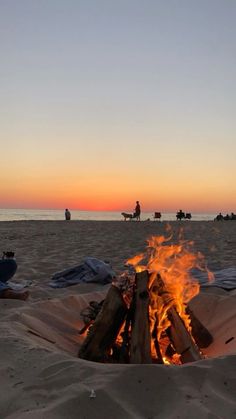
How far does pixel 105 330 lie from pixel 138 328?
14.4 inches

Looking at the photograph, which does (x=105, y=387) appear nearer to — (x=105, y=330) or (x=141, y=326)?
(x=141, y=326)

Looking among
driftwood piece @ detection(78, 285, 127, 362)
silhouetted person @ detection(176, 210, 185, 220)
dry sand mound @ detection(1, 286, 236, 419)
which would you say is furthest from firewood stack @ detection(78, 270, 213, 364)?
silhouetted person @ detection(176, 210, 185, 220)

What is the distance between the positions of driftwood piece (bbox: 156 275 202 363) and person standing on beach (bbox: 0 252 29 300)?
2908mm

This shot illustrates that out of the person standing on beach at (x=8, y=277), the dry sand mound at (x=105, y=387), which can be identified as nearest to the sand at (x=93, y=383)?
the dry sand mound at (x=105, y=387)

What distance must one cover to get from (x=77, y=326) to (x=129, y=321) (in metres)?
1.32

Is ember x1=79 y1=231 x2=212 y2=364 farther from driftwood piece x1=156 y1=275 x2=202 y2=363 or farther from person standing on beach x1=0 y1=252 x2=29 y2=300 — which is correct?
person standing on beach x1=0 y1=252 x2=29 y2=300

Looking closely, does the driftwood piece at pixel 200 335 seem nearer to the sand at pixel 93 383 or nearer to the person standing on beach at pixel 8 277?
the sand at pixel 93 383

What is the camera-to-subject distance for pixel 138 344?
4125 mm

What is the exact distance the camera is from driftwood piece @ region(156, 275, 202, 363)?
4.26m

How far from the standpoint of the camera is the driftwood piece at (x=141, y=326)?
405 cm

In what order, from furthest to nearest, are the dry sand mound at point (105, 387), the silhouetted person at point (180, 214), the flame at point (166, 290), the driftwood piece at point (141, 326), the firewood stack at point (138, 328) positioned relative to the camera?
1. the silhouetted person at point (180, 214)
2. the flame at point (166, 290)
3. the firewood stack at point (138, 328)
4. the driftwood piece at point (141, 326)
5. the dry sand mound at point (105, 387)

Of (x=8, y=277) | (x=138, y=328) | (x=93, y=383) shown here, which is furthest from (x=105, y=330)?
(x=8, y=277)

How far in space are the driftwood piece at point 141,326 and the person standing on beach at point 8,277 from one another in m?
2.90

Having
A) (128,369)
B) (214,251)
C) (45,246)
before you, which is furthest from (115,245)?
(128,369)
